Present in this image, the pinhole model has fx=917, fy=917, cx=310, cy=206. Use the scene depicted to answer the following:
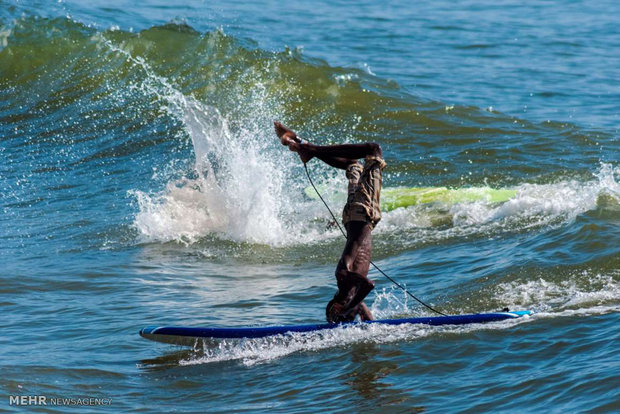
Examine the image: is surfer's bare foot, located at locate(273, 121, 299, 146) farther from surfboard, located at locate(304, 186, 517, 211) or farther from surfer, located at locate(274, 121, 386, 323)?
surfboard, located at locate(304, 186, 517, 211)

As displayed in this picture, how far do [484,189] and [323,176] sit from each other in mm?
2718

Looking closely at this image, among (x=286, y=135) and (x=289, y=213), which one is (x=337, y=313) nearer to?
(x=286, y=135)

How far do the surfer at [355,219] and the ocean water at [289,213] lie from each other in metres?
0.27

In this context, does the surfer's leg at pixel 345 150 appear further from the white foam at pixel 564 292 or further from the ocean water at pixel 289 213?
the white foam at pixel 564 292

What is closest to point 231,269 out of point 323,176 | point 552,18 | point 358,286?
point 358,286

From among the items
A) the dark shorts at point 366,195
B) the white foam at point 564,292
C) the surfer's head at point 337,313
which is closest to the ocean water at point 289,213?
the white foam at point 564,292

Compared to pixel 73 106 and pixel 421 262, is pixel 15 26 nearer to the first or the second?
pixel 73 106

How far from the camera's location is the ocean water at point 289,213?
6.43 meters

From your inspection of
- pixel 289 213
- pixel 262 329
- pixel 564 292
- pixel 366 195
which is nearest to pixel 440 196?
pixel 289 213

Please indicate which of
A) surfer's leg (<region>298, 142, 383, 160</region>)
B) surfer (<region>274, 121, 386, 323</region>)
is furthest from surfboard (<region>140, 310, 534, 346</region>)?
surfer's leg (<region>298, 142, 383, 160</region>)

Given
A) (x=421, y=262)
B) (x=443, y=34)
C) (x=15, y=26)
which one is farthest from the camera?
(x=443, y=34)

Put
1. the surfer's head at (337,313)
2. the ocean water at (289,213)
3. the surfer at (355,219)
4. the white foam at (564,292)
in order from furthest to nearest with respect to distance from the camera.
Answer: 1. the white foam at (564,292)
2. the surfer's head at (337,313)
3. the surfer at (355,219)
4. the ocean water at (289,213)

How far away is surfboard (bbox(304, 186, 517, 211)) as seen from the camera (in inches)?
452

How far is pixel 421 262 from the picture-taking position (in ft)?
31.1
